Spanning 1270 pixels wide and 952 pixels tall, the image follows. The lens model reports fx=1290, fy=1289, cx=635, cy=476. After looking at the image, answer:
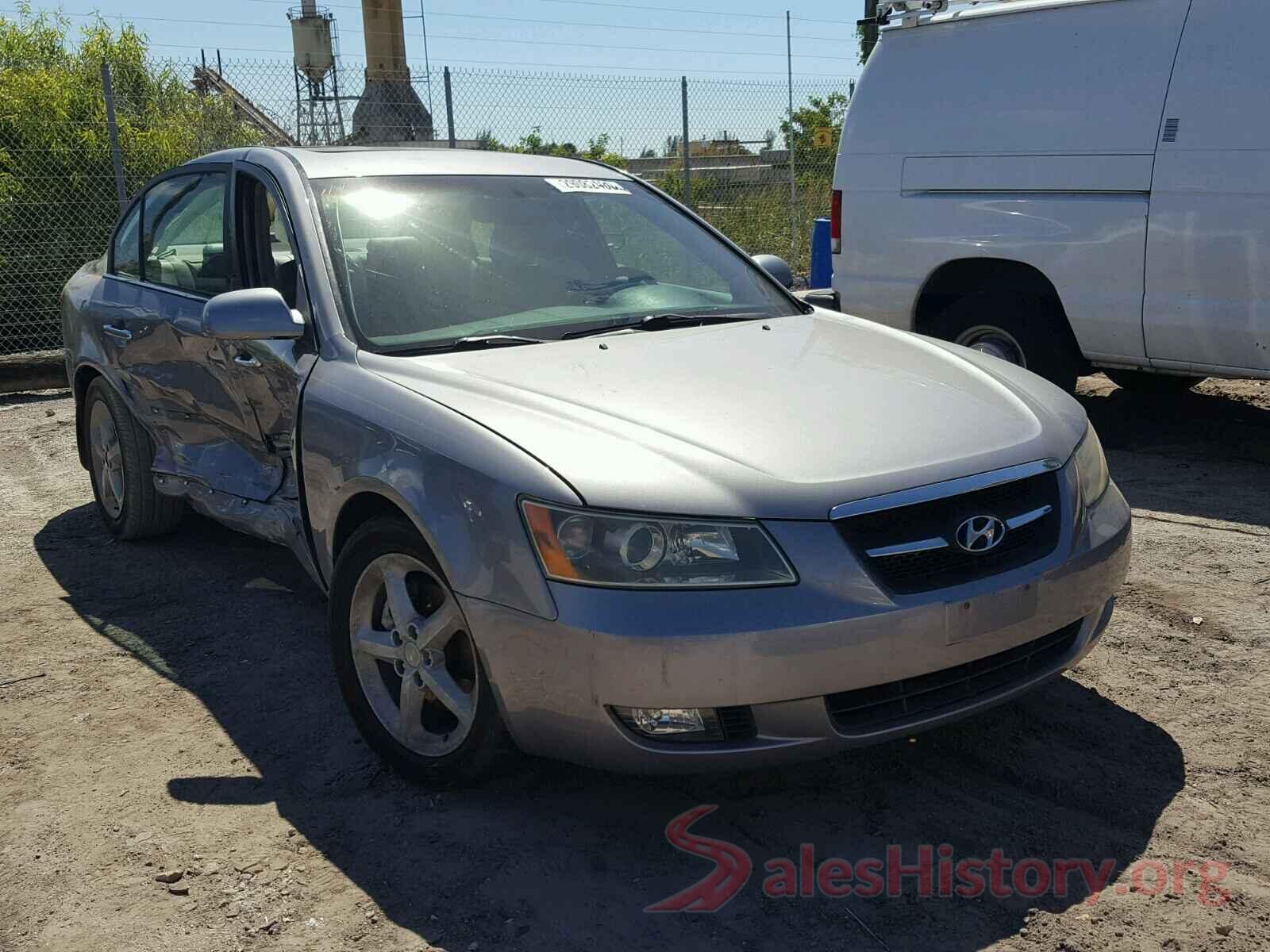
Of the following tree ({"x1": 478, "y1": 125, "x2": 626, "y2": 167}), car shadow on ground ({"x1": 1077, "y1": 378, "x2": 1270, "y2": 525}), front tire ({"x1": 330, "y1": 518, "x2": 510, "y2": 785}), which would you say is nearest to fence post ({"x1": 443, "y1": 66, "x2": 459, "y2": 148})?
tree ({"x1": 478, "y1": 125, "x2": 626, "y2": 167})

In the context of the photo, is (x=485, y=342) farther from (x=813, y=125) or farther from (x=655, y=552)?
(x=813, y=125)

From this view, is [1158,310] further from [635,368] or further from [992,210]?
[635,368]

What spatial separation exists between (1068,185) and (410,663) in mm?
4381

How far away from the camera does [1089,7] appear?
616cm

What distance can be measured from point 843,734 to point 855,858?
0.32 metres

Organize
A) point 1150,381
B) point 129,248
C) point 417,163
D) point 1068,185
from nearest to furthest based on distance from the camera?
point 417,163
point 129,248
point 1068,185
point 1150,381

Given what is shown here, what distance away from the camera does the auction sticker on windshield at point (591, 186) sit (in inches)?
173

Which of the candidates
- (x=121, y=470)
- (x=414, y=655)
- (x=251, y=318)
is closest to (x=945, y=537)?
(x=414, y=655)

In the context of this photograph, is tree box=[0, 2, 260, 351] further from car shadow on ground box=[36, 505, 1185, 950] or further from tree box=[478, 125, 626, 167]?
car shadow on ground box=[36, 505, 1185, 950]

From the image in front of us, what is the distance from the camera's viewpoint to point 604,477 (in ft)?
9.16

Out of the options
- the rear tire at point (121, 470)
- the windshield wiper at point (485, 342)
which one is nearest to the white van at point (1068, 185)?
the windshield wiper at point (485, 342)

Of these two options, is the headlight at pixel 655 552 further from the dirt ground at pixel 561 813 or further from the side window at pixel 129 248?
the side window at pixel 129 248

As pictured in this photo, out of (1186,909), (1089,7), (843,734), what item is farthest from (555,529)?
(1089,7)

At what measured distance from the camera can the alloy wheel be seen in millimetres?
3137
